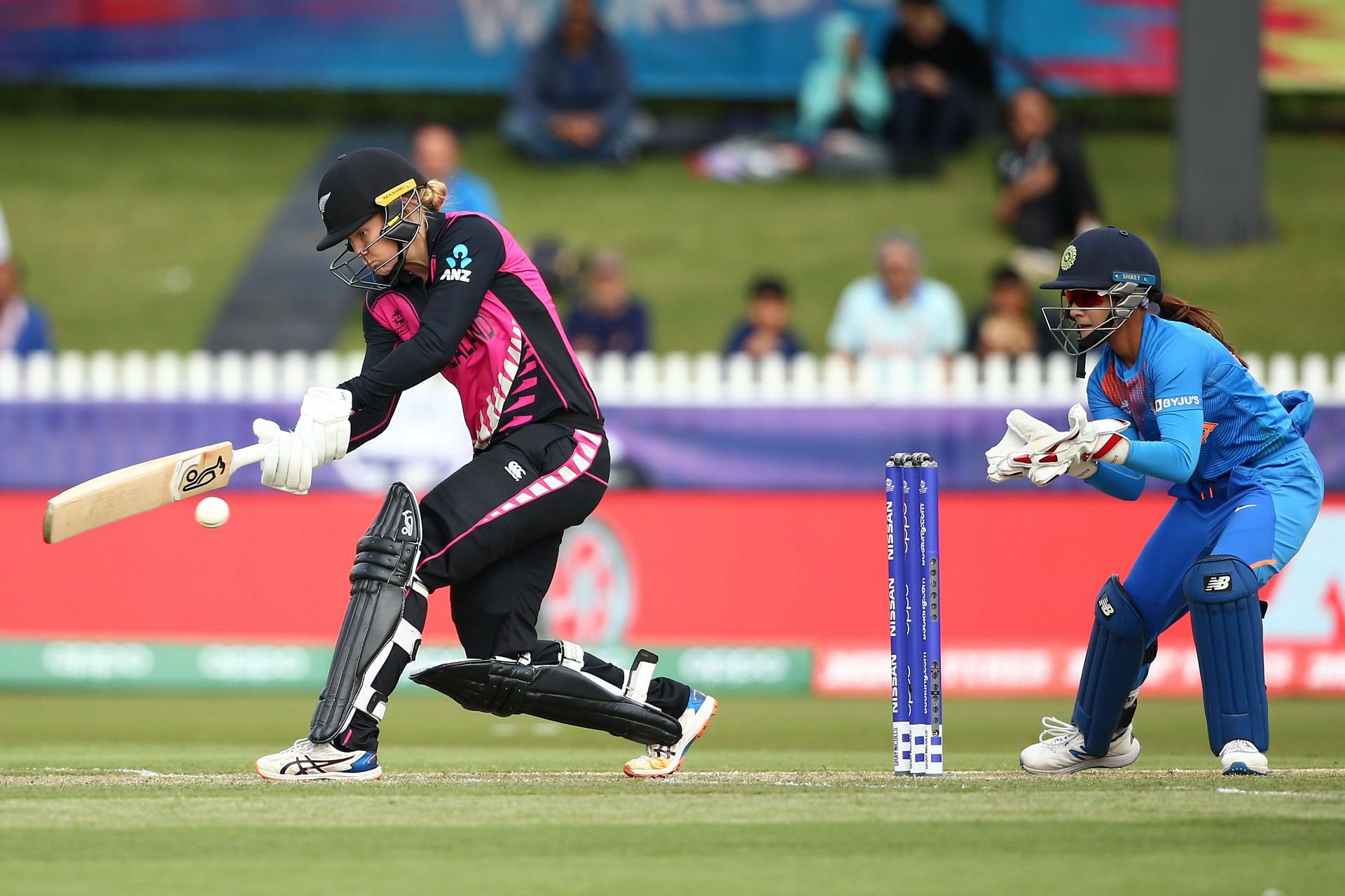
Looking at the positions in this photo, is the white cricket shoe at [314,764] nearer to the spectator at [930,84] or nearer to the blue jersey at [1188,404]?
the blue jersey at [1188,404]

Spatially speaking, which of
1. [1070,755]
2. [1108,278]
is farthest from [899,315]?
[1108,278]

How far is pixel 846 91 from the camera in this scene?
17000 mm

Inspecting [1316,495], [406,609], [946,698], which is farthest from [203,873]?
[946,698]

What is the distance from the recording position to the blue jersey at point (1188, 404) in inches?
219

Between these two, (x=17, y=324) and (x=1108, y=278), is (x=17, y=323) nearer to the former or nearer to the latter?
(x=17, y=324)

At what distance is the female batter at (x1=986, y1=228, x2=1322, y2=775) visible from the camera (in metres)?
5.54

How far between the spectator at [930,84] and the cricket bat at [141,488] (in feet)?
39.9

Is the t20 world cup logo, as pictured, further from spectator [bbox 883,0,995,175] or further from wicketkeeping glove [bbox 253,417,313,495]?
spectator [bbox 883,0,995,175]

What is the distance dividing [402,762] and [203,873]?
2.48 meters

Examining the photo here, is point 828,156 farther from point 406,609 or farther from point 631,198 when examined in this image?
point 406,609

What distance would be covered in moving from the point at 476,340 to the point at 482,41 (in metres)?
14.5

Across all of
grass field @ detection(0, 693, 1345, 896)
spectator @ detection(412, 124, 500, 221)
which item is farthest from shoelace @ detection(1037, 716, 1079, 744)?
spectator @ detection(412, 124, 500, 221)

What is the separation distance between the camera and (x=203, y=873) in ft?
13.4

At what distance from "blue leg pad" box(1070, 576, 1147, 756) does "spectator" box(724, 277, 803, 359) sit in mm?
6192
